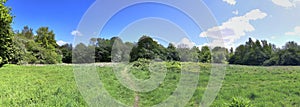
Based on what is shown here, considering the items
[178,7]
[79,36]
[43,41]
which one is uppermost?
[43,41]

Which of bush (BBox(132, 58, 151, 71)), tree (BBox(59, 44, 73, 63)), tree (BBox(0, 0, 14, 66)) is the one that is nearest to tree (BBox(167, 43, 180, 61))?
bush (BBox(132, 58, 151, 71))

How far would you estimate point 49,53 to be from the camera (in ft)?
185

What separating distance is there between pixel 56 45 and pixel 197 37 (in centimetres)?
6679

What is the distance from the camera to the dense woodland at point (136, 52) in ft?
102

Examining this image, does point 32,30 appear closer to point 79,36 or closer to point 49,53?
point 49,53

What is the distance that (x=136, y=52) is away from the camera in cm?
4103

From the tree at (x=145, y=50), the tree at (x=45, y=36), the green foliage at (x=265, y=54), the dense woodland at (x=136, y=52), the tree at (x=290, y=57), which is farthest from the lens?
the tree at (x=45, y=36)

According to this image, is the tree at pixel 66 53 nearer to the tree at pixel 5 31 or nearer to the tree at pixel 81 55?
the tree at pixel 5 31

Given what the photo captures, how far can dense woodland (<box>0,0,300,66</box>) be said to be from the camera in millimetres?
31016

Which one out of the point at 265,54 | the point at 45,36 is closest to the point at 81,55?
the point at 265,54

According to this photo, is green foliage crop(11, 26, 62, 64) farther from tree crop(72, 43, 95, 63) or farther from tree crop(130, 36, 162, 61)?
tree crop(130, 36, 162, 61)

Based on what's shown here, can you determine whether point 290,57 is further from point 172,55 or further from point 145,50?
point 145,50

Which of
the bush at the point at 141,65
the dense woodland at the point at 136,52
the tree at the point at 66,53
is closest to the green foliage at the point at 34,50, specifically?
the dense woodland at the point at 136,52

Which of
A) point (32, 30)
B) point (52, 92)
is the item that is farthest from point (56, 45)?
point (52, 92)
